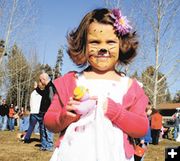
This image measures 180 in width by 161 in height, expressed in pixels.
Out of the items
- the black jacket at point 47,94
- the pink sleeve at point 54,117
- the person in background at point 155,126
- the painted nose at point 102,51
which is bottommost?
the person in background at point 155,126

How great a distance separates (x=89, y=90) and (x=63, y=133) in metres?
0.23

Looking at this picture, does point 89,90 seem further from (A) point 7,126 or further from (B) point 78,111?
(A) point 7,126

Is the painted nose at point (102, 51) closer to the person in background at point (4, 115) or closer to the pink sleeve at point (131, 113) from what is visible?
the pink sleeve at point (131, 113)

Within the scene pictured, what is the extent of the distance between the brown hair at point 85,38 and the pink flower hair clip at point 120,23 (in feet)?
0.06

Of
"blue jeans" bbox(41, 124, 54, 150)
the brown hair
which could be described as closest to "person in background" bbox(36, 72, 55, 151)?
"blue jeans" bbox(41, 124, 54, 150)

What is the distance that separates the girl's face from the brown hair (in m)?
0.04

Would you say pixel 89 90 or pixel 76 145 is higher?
pixel 89 90

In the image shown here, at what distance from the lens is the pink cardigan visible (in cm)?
176

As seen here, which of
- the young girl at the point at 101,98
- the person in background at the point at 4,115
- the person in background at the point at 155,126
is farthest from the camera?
the person in background at the point at 4,115

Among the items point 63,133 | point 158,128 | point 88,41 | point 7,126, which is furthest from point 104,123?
point 7,126

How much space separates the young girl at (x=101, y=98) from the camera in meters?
1.71

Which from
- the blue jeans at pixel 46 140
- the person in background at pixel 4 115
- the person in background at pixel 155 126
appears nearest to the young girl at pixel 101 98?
the blue jeans at pixel 46 140

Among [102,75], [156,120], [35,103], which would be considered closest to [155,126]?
[156,120]

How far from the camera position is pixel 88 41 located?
192 centimetres
